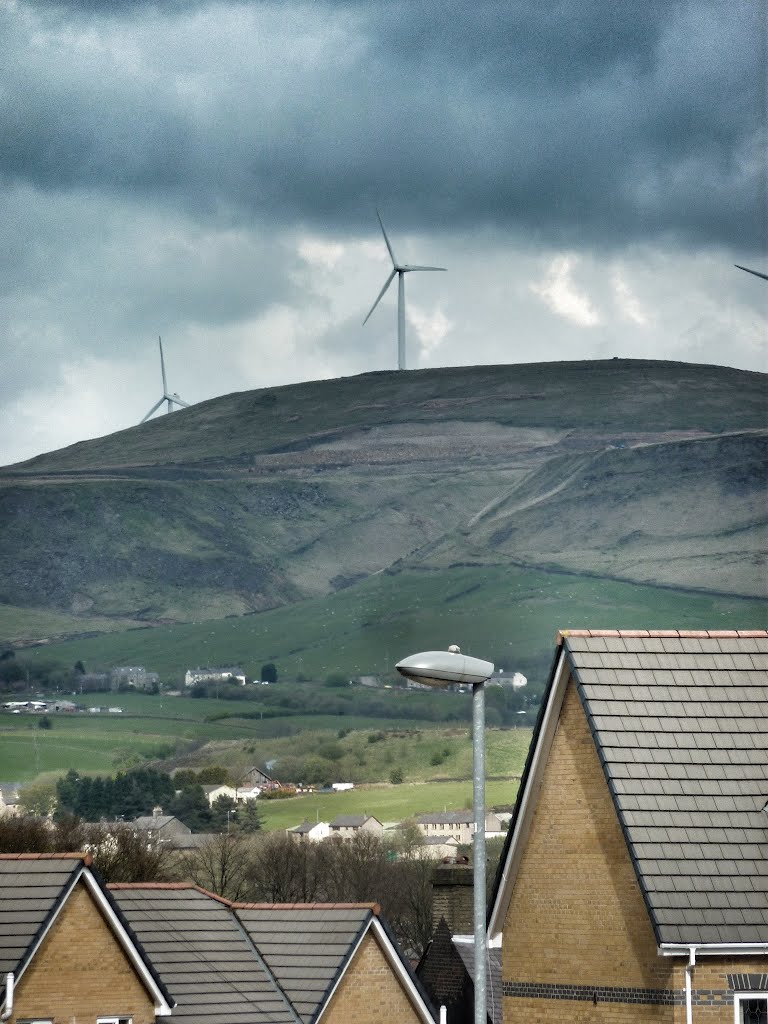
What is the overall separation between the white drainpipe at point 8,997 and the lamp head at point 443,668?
14.4m

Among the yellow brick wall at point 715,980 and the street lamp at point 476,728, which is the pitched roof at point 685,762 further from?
the street lamp at point 476,728

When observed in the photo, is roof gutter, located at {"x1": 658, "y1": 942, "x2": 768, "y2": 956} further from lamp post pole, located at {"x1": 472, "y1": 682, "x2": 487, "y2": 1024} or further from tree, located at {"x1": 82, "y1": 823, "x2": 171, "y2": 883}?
tree, located at {"x1": 82, "y1": 823, "x2": 171, "y2": 883}

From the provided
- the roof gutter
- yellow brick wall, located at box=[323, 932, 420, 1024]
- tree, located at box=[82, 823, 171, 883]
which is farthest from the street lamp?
tree, located at box=[82, 823, 171, 883]

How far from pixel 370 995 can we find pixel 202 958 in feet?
11.7

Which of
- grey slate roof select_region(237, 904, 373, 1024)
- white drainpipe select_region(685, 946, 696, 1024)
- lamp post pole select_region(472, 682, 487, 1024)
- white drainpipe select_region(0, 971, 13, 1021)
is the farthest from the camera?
grey slate roof select_region(237, 904, 373, 1024)

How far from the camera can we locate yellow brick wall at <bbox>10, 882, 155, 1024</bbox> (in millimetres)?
34781

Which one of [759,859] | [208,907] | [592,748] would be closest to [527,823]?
[592,748]

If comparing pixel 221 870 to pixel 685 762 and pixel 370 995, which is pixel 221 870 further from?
pixel 685 762

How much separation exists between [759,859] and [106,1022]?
13.8m

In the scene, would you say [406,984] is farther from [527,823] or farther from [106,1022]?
[527,823]

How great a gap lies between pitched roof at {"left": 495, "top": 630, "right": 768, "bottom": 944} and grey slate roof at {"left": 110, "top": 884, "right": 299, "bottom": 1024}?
32.5ft

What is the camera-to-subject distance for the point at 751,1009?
1063 inches

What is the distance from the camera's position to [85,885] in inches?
1380

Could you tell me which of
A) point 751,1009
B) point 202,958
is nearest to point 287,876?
point 202,958
